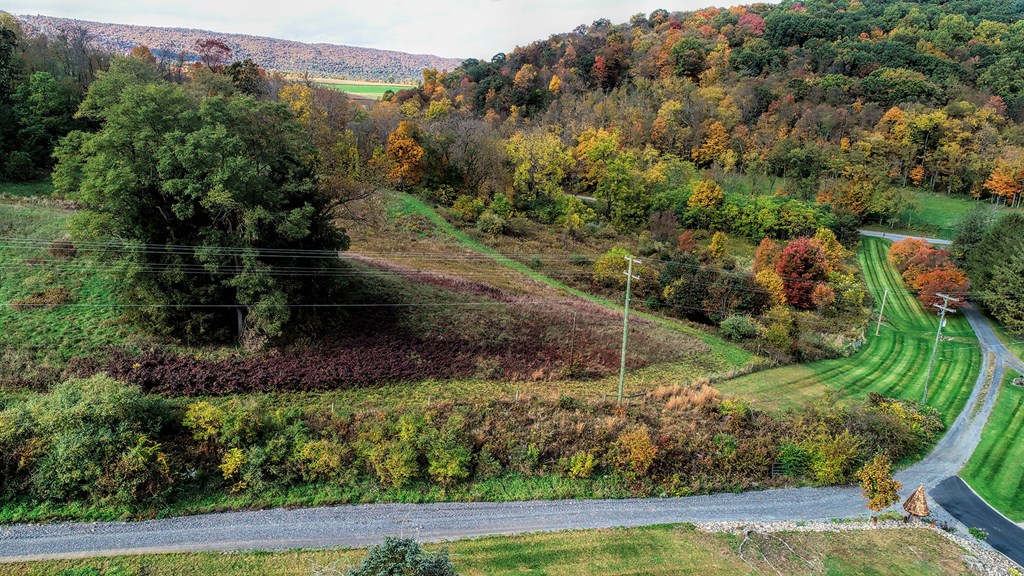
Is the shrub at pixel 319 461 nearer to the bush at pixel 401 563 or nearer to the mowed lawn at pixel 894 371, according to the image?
the bush at pixel 401 563

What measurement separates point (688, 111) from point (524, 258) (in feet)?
111

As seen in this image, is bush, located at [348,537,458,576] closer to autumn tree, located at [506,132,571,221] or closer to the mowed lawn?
the mowed lawn

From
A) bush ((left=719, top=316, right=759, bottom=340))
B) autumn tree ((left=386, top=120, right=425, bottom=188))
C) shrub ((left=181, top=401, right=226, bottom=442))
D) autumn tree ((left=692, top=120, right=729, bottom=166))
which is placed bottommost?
bush ((left=719, top=316, right=759, bottom=340))

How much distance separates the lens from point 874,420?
21.4m

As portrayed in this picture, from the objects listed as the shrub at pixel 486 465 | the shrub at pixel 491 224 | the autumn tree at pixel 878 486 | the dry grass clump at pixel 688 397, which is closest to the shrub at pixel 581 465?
the shrub at pixel 486 465

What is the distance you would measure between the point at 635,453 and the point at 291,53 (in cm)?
13202

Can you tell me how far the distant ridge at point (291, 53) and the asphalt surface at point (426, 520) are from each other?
89.0m

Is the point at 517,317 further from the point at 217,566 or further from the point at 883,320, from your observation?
the point at 883,320

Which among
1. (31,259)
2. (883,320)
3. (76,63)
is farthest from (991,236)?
(76,63)

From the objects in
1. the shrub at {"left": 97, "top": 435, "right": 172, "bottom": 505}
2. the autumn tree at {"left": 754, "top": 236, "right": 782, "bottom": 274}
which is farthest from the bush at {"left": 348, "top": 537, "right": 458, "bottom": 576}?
the autumn tree at {"left": 754, "top": 236, "right": 782, "bottom": 274}

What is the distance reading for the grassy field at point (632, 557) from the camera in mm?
13750

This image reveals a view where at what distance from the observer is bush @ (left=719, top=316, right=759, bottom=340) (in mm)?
30984

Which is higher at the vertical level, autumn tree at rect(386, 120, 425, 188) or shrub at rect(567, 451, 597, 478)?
autumn tree at rect(386, 120, 425, 188)

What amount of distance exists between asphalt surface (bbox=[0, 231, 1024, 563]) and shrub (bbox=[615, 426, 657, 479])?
108 cm
